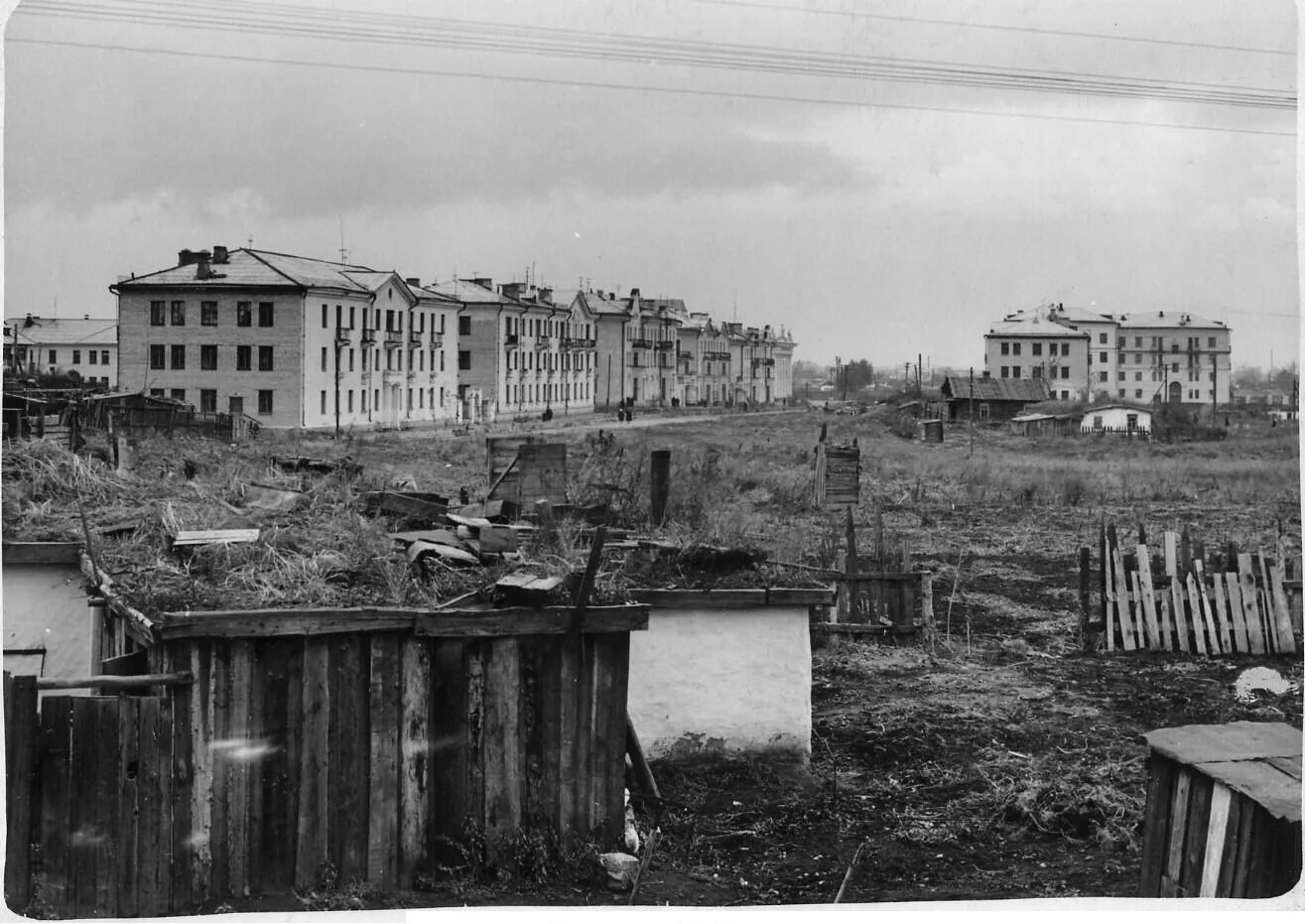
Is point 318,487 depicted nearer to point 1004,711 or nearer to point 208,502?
point 208,502

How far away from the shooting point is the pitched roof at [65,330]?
27222mm

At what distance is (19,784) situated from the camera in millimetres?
6750

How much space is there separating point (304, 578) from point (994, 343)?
74710 mm

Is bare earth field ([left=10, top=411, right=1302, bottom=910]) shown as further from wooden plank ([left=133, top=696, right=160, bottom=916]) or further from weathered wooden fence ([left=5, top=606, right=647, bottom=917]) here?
wooden plank ([left=133, top=696, right=160, bottom=916])

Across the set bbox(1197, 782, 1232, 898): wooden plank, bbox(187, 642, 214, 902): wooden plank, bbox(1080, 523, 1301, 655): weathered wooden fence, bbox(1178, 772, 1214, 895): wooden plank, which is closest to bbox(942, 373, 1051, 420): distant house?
bbox(1080, 523, 1301, 655): weathered wooden fence

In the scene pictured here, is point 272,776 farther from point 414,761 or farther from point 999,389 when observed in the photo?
point 999,389

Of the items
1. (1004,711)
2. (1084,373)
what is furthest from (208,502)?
(1084,373)

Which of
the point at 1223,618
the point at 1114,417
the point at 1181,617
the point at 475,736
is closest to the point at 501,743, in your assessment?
the point at 475,736

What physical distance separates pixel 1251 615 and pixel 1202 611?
1.81 feet

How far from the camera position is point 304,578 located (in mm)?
8625

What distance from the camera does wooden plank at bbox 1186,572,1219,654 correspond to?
1505cm

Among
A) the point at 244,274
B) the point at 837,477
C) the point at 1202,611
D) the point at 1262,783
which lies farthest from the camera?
the point at 244,274

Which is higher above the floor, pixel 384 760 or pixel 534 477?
pixel 534 477

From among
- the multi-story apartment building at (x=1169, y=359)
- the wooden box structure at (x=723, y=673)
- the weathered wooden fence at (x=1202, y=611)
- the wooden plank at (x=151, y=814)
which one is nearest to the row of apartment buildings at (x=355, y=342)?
the weathered wooden fence at (x=1202, y=611)
